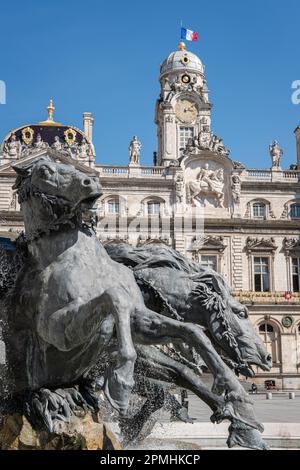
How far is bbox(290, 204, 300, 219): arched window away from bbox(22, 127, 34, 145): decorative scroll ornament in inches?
737

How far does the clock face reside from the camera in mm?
42406

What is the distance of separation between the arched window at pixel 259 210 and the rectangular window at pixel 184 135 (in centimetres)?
693

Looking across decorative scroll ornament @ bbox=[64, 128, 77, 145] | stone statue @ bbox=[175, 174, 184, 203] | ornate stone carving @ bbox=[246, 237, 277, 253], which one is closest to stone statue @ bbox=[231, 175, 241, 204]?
ornate stone carving @ bbox=[246, 237, 277, 253]

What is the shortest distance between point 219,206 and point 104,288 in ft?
112

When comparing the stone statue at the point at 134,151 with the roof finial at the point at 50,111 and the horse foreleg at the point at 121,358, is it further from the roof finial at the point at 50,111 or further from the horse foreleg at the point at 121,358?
the horse foreleg at the point at 121,358

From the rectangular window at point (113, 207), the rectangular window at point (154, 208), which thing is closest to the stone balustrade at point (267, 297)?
the rectangular window at point (154, 208)

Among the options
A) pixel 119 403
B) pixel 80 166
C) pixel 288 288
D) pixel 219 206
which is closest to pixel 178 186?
pixel 219 206

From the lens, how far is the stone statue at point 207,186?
38.6 metres

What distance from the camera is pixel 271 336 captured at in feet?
118

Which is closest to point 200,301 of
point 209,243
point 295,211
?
point 209,243

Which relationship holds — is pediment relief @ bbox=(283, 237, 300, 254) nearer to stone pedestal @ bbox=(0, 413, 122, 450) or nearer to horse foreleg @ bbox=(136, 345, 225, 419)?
horse foreleg @ bbox=(136, 345, 225, 419)

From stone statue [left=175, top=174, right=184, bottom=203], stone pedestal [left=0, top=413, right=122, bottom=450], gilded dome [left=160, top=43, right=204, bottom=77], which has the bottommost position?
stone pedestal [left=0, top=413, right=122, bottom=450]

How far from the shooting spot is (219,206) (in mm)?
38812

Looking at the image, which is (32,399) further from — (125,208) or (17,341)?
(125,208)
